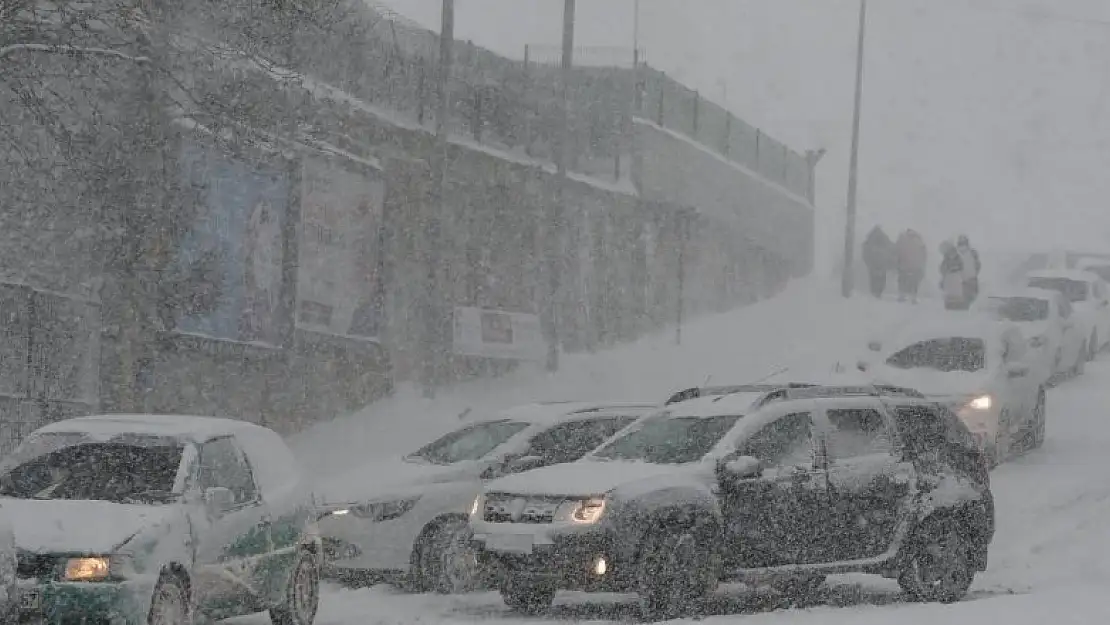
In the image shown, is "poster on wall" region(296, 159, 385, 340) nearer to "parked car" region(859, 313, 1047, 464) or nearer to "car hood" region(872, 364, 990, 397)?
"parked car" region(859, 313, 1047, 464)

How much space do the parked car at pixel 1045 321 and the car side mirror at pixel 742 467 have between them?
15.0m

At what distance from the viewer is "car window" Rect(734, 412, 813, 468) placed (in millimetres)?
13422

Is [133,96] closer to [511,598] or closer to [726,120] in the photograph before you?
[511,598]

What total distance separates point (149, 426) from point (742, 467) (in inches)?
158

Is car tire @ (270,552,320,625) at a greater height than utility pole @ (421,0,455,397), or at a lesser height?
lesser

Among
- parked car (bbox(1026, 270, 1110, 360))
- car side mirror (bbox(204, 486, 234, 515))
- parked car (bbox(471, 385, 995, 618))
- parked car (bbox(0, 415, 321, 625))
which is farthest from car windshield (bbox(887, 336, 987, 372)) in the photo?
car side mirror (bbox(204, 486, 234, 515))

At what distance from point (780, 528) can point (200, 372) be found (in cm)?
1000

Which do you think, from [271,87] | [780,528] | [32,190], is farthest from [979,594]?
[32,190]

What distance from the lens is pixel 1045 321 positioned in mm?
29188

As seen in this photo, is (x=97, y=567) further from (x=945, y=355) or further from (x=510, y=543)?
(x=945, y=355)

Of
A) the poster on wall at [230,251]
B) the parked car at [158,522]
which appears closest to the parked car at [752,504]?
the parked car at [158,522]

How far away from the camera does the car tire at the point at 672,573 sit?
12633mm

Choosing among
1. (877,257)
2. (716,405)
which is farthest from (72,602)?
(877,257)

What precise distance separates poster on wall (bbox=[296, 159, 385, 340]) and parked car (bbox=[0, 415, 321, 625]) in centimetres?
1002
